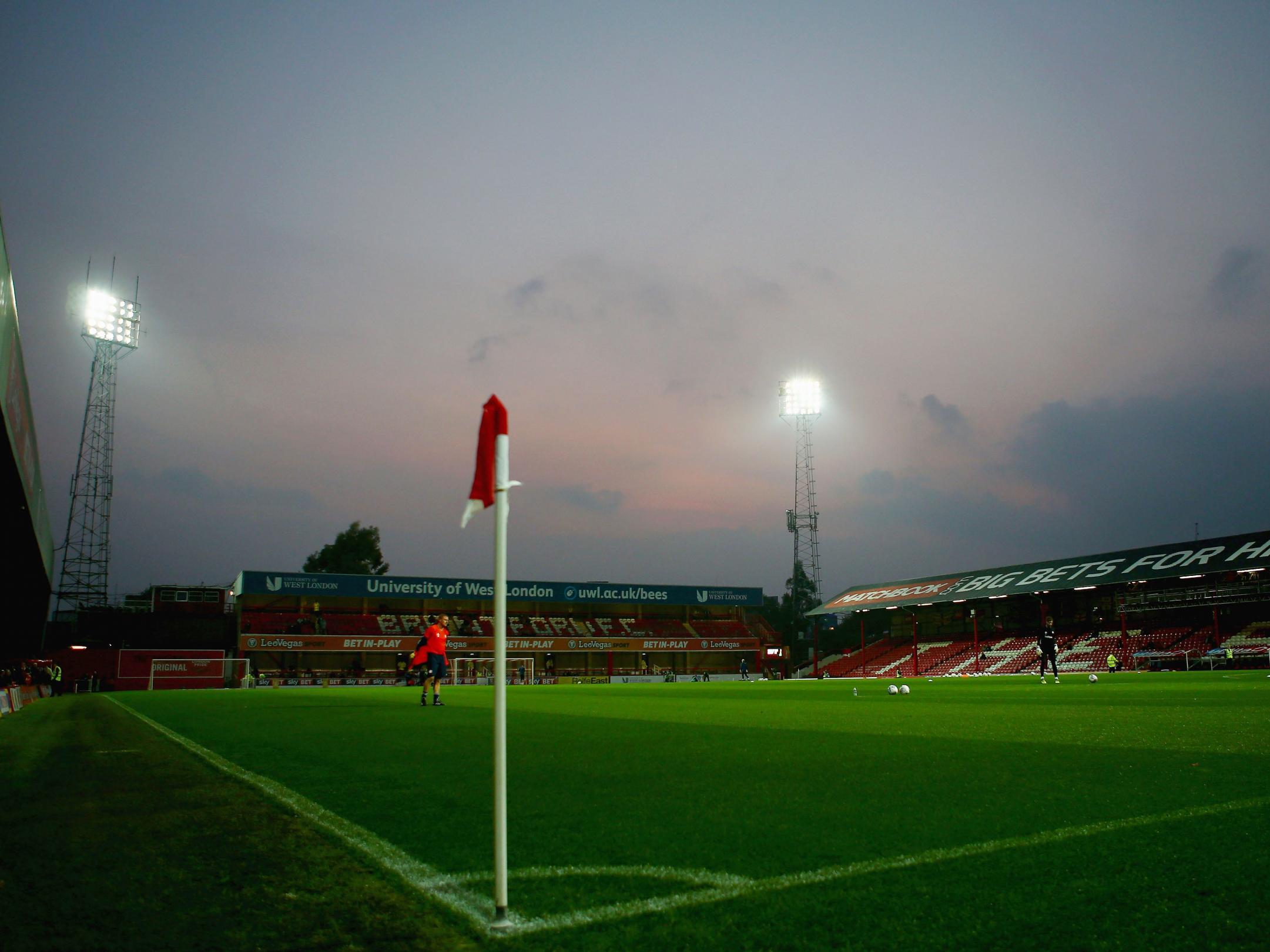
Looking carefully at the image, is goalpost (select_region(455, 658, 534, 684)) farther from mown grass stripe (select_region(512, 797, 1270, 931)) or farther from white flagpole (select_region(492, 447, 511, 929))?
white flagpole (select_region(492, 447, 511, 929))

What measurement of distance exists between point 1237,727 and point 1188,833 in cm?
629

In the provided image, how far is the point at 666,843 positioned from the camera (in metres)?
4.25

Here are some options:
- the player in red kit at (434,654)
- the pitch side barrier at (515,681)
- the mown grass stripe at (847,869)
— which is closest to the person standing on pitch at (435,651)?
the player in red kit at (434,654)

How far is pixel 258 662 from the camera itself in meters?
53.1

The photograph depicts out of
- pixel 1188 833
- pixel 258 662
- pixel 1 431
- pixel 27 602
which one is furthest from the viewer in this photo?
pixel 258 662

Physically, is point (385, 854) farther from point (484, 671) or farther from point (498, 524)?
point (484, 671)

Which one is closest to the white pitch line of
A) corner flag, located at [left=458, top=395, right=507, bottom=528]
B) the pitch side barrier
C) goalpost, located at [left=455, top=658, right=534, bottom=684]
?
corner flag, located at [left=458, top=395, right=507, bottom=528]

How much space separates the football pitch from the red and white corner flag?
163 cm

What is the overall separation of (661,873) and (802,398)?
6127cm

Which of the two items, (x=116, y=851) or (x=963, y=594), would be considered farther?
(x=963, y=594)

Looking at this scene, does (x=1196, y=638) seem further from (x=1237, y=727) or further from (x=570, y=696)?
(x=1237, y=727)

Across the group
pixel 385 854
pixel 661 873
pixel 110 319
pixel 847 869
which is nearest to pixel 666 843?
pixel 661 873

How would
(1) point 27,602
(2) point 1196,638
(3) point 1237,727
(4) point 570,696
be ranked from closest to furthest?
1. (3) point 1237,727
2. (4) point 570,696
3. (1) point 27,602
4. (2) point 1196,638

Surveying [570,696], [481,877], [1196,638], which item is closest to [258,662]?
[570,696]
